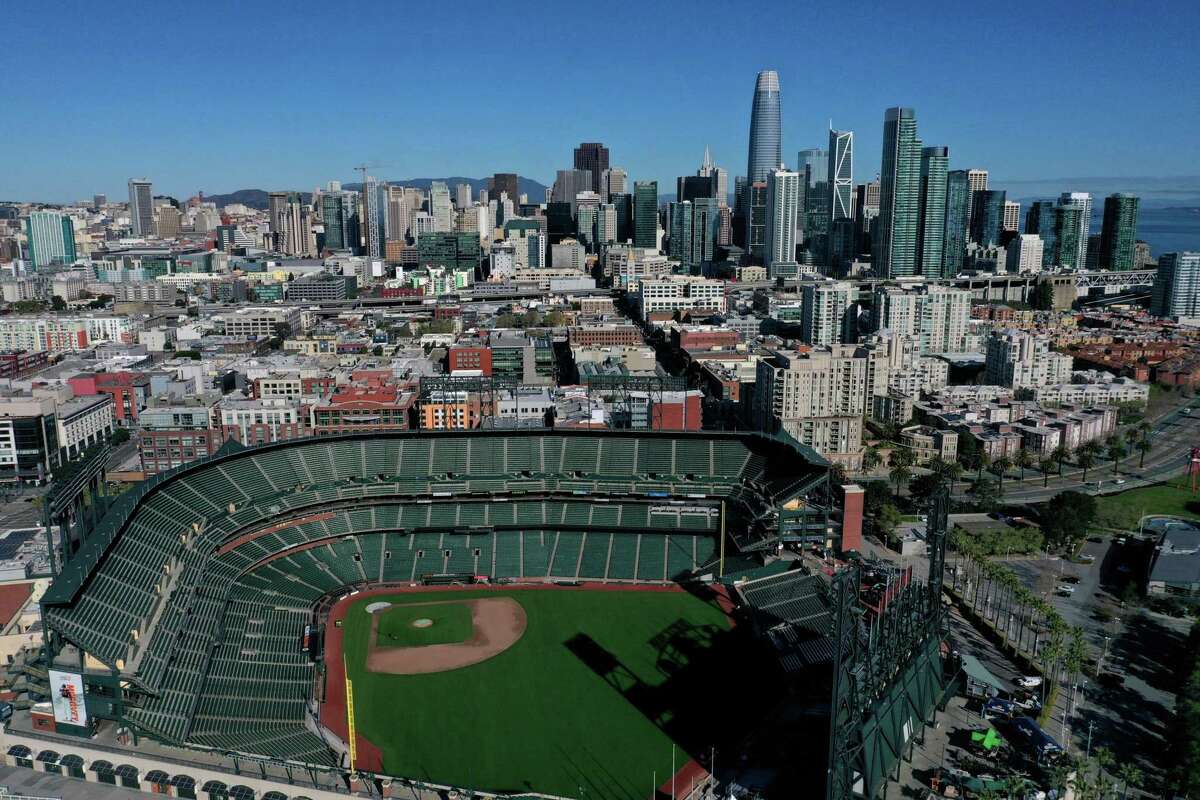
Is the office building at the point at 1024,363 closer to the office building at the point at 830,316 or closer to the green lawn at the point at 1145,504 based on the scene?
the office building at the point at 830,316

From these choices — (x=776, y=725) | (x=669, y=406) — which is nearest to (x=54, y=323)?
(x=669, y=406)

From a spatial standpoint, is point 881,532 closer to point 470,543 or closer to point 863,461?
Result: point 863,461

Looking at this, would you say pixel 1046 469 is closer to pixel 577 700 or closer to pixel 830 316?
pixel 577 700

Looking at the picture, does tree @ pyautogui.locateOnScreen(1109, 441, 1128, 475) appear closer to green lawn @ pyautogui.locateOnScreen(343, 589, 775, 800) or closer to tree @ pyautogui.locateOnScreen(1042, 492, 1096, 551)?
tree @ pyautogui.locateOnScreen(1042, 492, 1096, 551)

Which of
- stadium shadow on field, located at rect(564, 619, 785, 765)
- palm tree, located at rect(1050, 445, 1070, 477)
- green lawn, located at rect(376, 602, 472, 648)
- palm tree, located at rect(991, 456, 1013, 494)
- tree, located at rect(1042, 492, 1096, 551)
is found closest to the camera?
stadium shadow on field, located at rect(564, 619, 785, 765)

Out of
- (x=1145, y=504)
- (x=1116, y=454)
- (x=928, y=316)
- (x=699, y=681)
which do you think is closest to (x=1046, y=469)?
(x=1145, y=504)

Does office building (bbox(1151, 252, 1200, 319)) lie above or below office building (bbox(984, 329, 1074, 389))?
above

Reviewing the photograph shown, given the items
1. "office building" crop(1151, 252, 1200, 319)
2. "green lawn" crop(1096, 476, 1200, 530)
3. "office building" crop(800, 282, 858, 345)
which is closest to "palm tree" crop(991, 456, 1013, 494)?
"green lawn" crop(1096, 476, 1200, 530)
